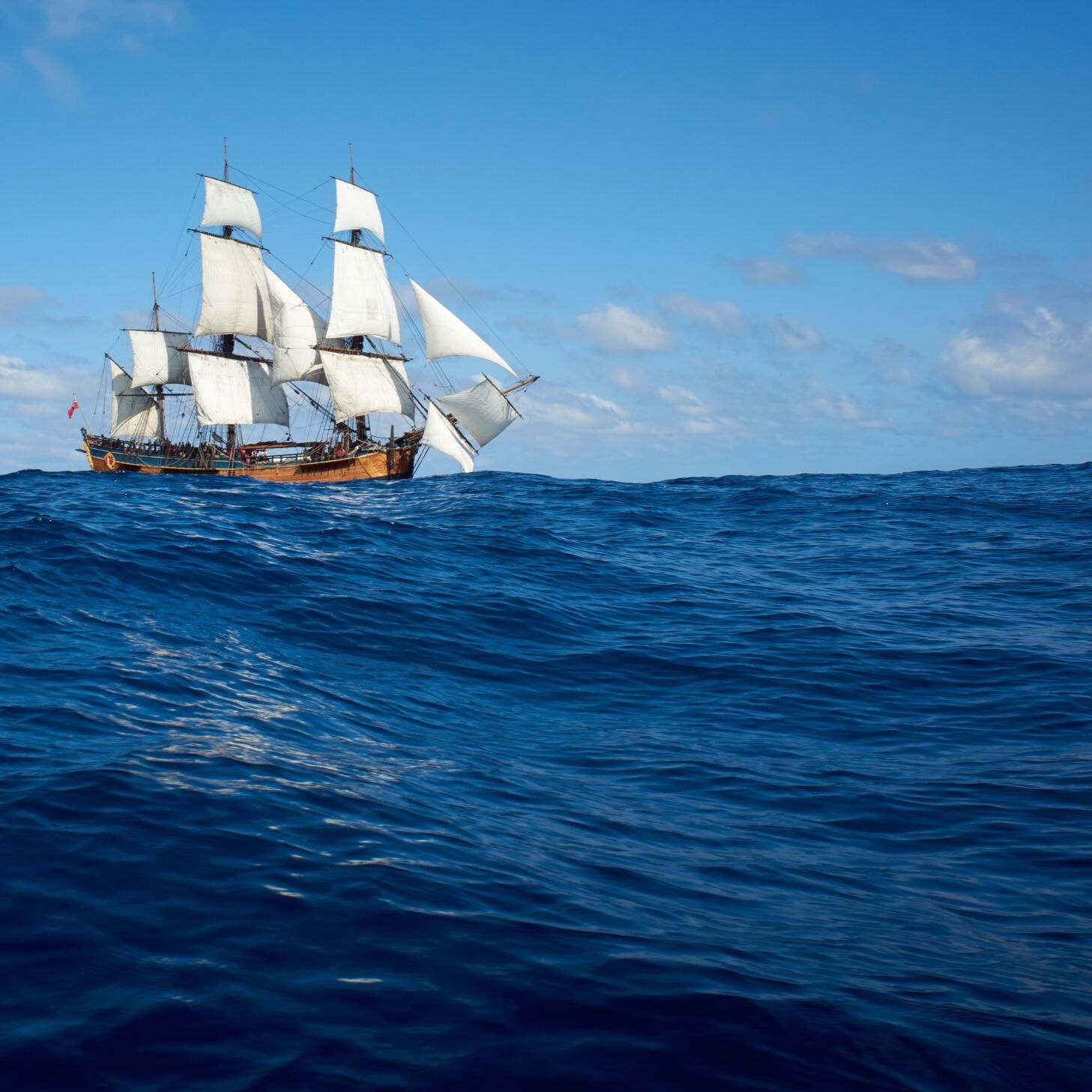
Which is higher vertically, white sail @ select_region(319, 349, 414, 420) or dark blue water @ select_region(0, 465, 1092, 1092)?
white sail @ select_region(319, 349, 414, 420)

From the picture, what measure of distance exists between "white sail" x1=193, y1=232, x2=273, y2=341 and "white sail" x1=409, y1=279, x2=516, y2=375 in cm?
1595

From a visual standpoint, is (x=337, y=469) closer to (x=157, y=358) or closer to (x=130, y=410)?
(x=157, y=358)

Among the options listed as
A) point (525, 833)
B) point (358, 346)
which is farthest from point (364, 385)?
point (525, 833)

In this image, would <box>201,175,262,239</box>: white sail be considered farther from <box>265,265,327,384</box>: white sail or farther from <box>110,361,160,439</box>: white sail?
<box>110,361,160,439</box>: white sail

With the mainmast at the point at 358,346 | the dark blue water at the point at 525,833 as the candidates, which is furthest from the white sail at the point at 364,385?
the dark blue water at the point at 525,833

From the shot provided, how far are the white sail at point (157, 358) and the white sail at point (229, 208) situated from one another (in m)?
11.8

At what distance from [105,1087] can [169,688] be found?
665 cm

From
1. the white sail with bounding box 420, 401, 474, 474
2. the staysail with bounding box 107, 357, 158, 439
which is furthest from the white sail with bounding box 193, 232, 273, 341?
the white sail with bounding box 420, 401, 474, 474

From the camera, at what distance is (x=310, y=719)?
983cm

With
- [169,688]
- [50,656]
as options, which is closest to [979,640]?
[169,688]

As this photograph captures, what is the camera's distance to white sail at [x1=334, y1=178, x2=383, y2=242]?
77.1m

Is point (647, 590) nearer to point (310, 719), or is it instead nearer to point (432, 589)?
point (432, 589)

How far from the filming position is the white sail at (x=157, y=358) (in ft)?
268

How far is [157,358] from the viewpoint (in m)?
82.1
